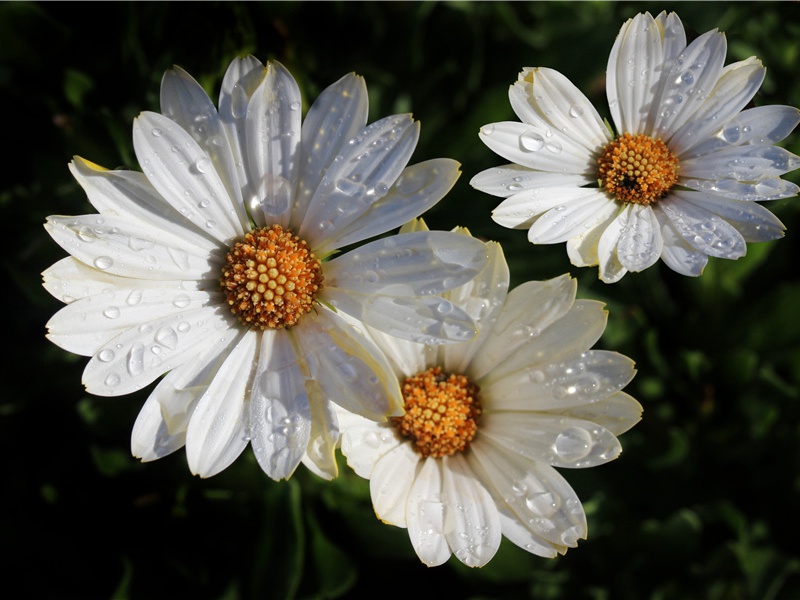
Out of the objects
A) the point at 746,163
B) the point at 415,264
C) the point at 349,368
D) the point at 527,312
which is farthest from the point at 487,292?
the point at 746,163

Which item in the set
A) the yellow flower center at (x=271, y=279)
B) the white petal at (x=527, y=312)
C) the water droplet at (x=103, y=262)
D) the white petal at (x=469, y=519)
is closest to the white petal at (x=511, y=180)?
the white petal at (x=527, y=312)

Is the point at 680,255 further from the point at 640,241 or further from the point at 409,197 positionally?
the point at 409,197

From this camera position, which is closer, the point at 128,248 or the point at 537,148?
the point at 128,248

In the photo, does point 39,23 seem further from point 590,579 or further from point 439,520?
point 590,579

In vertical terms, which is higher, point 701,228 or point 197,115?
point 197,115

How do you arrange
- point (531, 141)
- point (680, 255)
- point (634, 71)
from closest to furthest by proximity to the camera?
point (680, 255), point (531, 141), point (634, 71)
